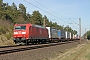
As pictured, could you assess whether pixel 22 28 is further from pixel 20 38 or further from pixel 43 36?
pixel 43 36

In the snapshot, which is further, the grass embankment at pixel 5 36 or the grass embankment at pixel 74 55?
the grass embankment at pixel 5 36

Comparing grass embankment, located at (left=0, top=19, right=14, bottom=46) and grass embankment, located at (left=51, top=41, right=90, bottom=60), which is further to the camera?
grass embankment, located at (left=0, top=19, right=14, bottom=46)

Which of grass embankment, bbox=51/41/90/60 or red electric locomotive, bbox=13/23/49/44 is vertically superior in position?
red electric locomotive, bbox=13/23/49/44

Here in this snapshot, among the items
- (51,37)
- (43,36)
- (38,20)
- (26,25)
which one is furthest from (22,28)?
(38,20)

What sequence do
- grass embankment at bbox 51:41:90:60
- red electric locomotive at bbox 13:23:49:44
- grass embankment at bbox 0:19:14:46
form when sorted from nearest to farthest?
grass embankment at bbox 51:41:90:60 → red electric locomotive at bbox 13:23:49:44 → grass embankment at bbox 0:19:14:46

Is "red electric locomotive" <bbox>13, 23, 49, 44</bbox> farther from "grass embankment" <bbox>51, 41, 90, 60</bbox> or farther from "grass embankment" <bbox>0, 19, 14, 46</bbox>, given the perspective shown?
"grass embankment" <bbox>51, 41, 90, 60</bbox>

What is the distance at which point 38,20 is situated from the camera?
107 metres

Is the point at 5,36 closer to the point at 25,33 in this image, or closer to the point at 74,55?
the point at 25,33

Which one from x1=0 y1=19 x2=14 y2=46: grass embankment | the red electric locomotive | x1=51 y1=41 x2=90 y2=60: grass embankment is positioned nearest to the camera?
x1=51 y1=41 x2=90 y2=60: grass embankment

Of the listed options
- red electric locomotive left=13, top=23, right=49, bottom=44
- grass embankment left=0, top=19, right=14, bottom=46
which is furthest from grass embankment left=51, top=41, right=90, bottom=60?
grass embankment left=0, top=19, right=14, bottom=46

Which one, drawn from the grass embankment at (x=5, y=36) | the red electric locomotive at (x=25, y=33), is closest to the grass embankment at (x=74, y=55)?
the red electric locomotive at (x=25, y=33)

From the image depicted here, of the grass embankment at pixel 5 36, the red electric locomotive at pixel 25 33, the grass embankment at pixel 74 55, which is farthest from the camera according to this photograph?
the grass embankment at pixel 5 36

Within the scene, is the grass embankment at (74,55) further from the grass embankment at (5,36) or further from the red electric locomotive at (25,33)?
the grass embankment at (5,36)

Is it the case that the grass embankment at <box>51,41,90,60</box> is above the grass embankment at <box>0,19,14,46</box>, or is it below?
below
